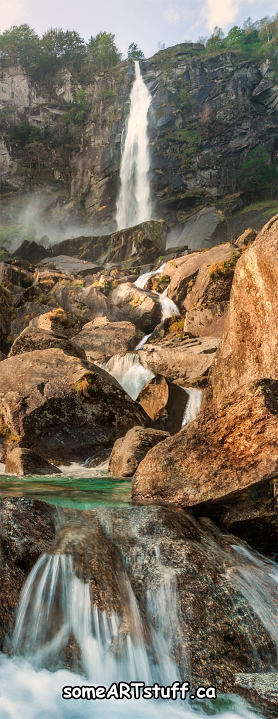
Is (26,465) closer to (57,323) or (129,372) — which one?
(129,372)

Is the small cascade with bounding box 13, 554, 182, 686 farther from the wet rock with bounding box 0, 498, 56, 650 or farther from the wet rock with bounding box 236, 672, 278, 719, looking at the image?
the wet rock with bounding box 236, 672, 278, 719

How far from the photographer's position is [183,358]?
51.9 ft

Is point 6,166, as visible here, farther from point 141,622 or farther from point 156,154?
point 141,622

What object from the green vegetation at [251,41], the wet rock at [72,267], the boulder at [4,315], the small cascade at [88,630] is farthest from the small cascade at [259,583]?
the green vegetation at [251,41]

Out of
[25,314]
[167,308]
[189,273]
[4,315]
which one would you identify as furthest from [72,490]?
[189,273]

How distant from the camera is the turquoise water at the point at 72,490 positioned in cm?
598

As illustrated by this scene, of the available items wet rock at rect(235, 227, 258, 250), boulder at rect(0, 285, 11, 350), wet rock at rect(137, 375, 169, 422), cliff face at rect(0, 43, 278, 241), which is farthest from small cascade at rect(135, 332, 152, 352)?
cliff face at rect(0, 43, 278, 241)

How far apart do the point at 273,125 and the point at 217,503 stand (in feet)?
190

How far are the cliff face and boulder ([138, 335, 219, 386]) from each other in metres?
32.7

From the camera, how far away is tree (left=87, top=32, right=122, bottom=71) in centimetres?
6975

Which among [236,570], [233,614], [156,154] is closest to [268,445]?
[236,570]

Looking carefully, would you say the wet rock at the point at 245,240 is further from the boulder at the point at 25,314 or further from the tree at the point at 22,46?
the tree at the point at 22,46

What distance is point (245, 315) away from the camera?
373 inches

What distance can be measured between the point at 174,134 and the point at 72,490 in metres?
56.6
